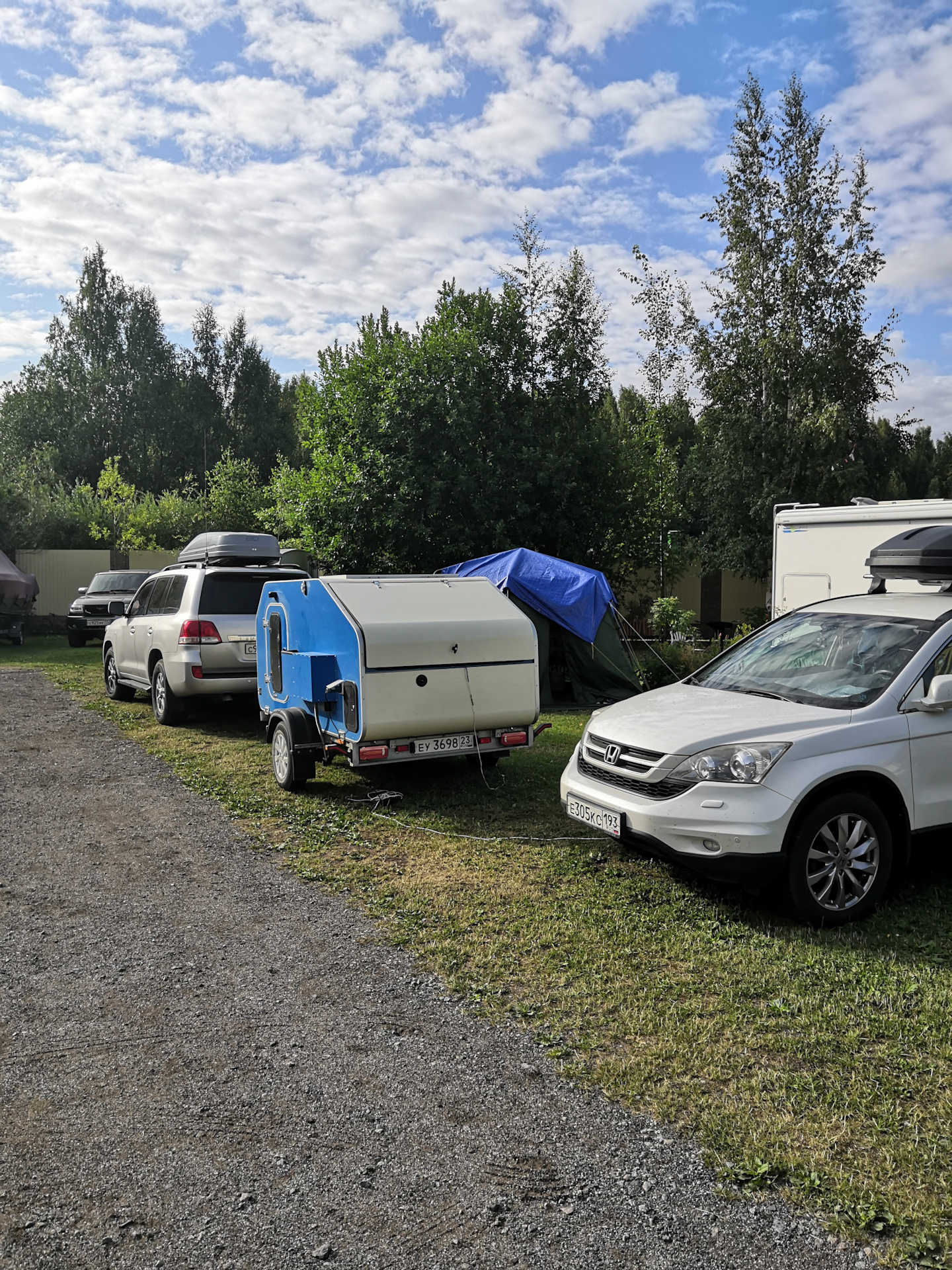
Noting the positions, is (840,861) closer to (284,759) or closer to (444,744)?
(444,744)

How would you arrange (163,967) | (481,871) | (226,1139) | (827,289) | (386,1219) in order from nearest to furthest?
(386,1219) < (226,1139) < (163,967) < (481,871) < (827,289)

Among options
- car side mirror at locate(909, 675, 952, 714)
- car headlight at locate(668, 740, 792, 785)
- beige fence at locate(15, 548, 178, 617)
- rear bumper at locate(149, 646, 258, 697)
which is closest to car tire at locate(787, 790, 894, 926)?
car headlight at locate(668, 740, 792, 785)

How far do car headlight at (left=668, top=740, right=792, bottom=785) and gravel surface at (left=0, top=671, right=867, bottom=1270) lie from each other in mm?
1754

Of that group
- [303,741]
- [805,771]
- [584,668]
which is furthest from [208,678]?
[805,771]

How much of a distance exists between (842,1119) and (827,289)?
80.0 feet

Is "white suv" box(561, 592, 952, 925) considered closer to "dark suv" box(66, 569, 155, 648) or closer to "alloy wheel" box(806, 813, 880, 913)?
"alloy wheel" box(806, 813, 880, 913)

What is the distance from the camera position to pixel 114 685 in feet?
44.3

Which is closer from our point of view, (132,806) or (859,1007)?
(859,1007)

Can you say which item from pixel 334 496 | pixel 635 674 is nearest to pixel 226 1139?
pixel 635 674

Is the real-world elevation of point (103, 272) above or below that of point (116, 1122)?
above

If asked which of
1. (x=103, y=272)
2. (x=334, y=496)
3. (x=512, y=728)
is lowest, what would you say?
(x=512, y=728)

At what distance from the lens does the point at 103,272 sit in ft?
155

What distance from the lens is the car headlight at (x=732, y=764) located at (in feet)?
16.2

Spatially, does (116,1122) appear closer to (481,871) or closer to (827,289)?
(481,871)
